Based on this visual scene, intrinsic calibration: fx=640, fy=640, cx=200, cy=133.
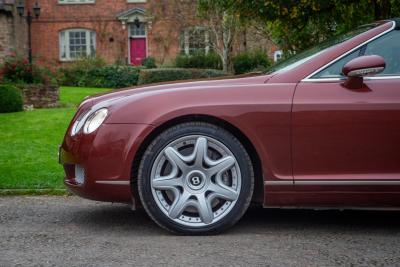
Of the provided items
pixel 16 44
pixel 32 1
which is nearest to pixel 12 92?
pixel 16 44

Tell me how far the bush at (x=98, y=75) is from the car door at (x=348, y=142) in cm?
2425

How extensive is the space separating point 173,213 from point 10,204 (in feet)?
7.07

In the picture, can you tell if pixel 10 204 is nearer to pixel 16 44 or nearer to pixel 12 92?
pixel 12 92

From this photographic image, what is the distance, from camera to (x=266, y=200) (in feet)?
15.3

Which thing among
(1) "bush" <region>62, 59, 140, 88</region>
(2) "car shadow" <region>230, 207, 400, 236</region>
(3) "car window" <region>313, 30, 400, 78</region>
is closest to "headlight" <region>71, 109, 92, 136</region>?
(2) "car shadow" <region>230, 207, 400, 236</region>

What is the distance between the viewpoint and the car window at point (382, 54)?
475 centimetres

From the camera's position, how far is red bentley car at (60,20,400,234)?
15.0 feet

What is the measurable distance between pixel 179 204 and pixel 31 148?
18.0 ft

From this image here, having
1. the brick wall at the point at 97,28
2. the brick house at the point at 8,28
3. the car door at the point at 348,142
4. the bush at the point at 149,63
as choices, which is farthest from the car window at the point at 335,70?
the brick wall at the point at 97,28

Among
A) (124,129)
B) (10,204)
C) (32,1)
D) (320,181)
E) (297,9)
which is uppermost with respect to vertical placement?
(32,1)

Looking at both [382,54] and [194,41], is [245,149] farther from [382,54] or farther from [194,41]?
[194,41]

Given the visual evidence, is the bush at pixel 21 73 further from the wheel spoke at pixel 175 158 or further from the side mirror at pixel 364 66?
the side mirror at pixel 364 66

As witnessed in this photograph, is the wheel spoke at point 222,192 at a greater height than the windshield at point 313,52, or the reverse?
the windshield at point 313,52

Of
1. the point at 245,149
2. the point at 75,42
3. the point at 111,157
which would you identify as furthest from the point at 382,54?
the point at 75,42
